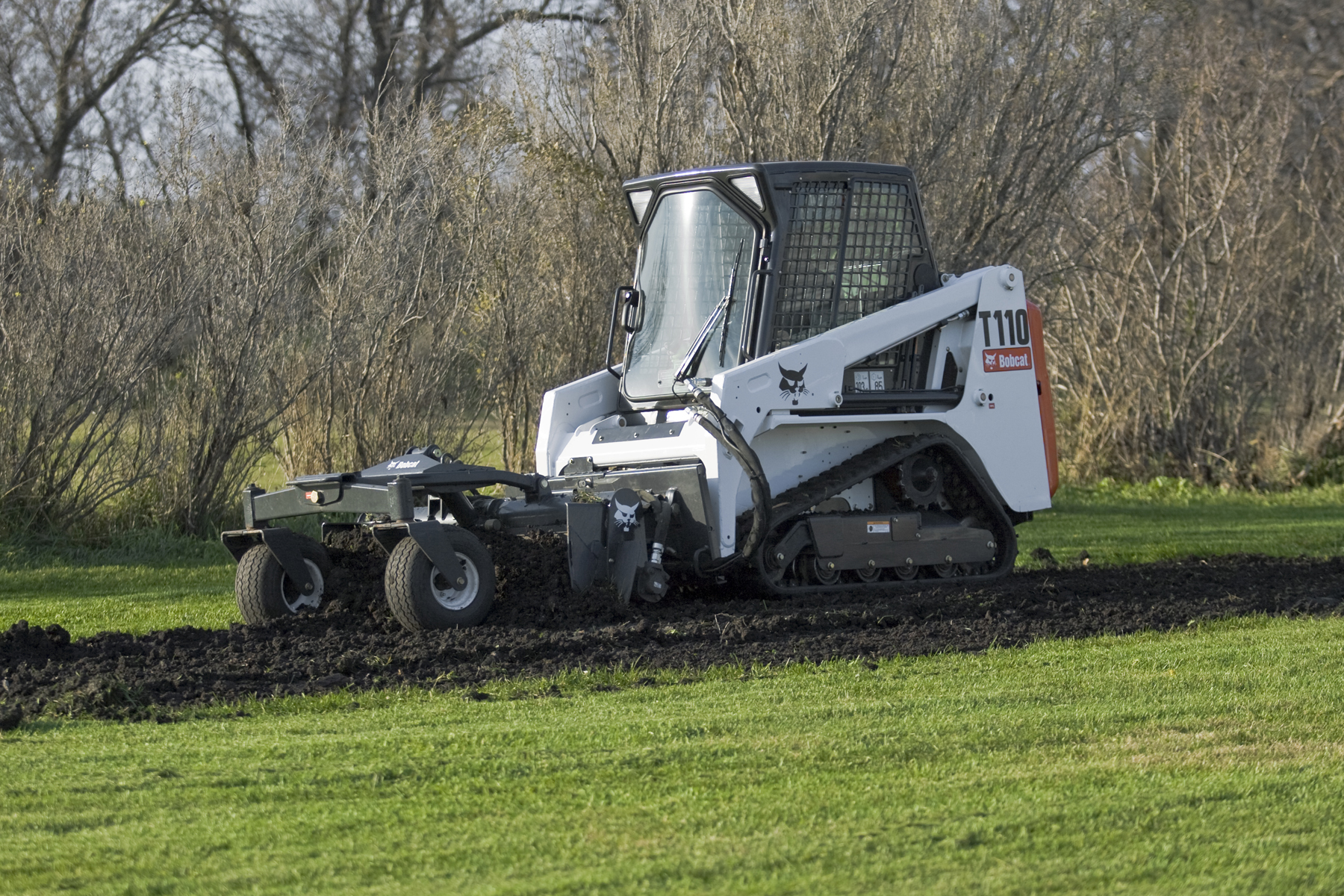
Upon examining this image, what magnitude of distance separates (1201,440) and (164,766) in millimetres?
17245

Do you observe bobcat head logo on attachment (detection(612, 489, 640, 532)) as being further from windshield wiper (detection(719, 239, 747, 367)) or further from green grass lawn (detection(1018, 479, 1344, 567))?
green grass lawn (detection(1018, 479, 1344, 567))

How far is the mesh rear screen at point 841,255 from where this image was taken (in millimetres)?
9562

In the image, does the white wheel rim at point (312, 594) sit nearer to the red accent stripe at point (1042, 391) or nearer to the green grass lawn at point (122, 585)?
the green grass lawn at point (122, 585)

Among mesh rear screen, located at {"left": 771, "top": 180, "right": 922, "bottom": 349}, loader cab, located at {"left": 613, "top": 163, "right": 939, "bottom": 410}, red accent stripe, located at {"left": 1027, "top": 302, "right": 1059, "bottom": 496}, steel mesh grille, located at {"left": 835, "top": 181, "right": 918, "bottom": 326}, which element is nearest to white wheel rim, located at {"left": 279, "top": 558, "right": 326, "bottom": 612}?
loader cab, located at {"left": 613, "top": 163, "right": 939, "bottom": 410}

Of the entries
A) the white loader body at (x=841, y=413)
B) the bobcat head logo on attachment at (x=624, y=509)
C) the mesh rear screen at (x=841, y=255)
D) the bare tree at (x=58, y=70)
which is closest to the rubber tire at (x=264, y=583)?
the bobcat head logo on attachment at (x=624, y=509)

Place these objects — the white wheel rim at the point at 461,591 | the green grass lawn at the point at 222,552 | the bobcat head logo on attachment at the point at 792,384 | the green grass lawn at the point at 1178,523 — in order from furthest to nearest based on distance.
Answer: the green grass lawn at the point at 1178,523 → the green grass lawn at the point at 222,552 → the bobcat head logo on attachment at the point at 792,384 → the white wheel rim at the point at 461,591

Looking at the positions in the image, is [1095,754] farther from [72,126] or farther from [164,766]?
[72,126]

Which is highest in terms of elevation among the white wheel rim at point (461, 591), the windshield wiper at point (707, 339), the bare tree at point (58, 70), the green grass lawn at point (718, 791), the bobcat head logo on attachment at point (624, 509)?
the bare tree at point (58, 70)

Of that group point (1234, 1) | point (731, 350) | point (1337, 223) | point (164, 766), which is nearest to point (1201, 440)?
point (1337, 223)

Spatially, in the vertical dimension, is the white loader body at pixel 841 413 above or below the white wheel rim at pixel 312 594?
above

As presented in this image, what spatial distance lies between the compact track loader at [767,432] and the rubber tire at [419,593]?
0.08ft

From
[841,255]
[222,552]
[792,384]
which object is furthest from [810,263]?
[222,552]

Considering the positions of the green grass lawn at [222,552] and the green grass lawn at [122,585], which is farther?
the green grass lawn at [222,552]

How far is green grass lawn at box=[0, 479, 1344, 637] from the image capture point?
32.0 ft
